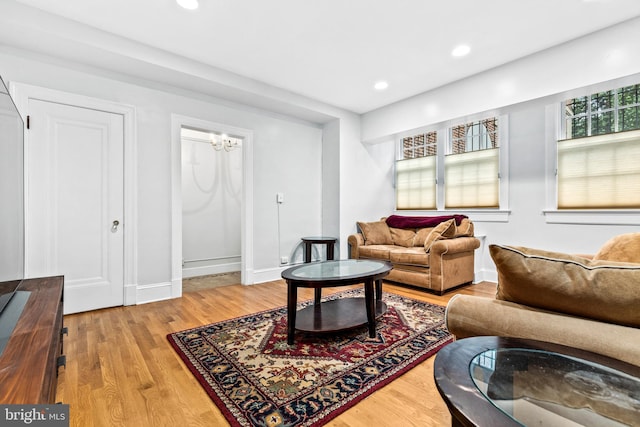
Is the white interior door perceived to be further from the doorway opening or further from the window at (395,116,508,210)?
the window at (395,116,508,210)

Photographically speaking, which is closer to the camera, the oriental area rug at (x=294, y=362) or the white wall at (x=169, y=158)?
the oriental area rug at (x=294, y=362)

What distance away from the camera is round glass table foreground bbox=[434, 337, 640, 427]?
66 cm

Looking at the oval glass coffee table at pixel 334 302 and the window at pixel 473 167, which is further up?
the window at pixel 473 167

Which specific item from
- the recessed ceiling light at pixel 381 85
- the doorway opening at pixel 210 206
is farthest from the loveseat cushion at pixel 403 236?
the doorway opening at pixel 210 206

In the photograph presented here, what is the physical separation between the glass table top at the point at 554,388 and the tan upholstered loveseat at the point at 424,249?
2.73 m

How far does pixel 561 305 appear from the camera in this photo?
1024 mm

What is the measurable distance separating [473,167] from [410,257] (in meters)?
1.85

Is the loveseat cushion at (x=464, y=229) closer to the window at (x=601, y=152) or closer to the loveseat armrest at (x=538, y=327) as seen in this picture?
the window at (x=601, y=152)

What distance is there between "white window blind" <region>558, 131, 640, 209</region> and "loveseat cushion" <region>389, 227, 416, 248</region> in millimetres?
1862

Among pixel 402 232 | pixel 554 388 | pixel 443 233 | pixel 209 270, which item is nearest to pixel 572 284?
pixel 554 388

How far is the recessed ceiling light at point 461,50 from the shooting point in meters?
2.95

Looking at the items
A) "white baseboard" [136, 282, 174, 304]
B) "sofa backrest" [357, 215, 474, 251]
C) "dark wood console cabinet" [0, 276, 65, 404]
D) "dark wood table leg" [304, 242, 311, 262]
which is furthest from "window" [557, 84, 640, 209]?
"white baseboard" [136, 282, 174, 304]

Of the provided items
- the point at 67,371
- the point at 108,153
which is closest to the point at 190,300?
the point at 67,371

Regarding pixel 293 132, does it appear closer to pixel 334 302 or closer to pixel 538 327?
pixel 334 302
